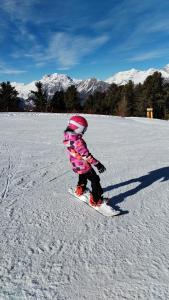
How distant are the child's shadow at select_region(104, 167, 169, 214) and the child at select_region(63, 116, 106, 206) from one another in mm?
395

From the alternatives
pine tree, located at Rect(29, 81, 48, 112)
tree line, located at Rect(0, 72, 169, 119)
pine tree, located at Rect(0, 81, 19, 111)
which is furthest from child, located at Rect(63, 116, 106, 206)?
pine tree, located at Rect(0, 81, 19, 111)

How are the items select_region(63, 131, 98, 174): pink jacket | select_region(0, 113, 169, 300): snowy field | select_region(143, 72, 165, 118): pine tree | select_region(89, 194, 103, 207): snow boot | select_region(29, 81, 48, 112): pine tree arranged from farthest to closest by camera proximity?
select_region(143, 72, 165, 118): pine tree → select_region(29, 81, 48, 112): pine tree → select_region(89, 194, 103, 207): snow boot → select_region(63, 131, 98, 174): pink jacket → select_region(0, 113, 169, 300): snowy field

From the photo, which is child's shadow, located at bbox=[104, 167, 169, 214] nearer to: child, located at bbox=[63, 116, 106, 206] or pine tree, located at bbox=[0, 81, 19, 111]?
child, located at bbox=[63, 116, 106, 206]

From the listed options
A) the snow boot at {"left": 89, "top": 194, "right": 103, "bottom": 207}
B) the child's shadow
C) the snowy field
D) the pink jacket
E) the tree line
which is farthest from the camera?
the tree line

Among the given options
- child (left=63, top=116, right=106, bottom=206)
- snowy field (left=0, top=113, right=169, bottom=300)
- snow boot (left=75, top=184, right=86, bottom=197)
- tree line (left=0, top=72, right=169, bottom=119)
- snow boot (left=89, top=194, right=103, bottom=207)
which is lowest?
snowy field (left=0, top=113, right=169, bottom=300)

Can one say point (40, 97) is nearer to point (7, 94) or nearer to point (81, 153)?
point (7, 94)

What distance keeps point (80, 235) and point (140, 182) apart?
2610 mm

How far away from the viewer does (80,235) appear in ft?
13.3

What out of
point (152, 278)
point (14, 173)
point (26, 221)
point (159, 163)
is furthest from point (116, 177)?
point (152, 278)

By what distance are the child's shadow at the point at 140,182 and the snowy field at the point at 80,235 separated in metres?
0.02

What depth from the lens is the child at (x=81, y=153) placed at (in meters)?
4.61

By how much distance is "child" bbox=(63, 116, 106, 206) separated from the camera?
15.1 ft

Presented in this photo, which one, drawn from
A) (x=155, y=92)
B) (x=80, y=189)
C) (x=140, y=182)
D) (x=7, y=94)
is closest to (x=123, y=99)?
(x=155, y=92)

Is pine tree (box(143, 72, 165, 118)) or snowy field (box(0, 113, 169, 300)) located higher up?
pine tree (box(143, 72, 165, 118))
